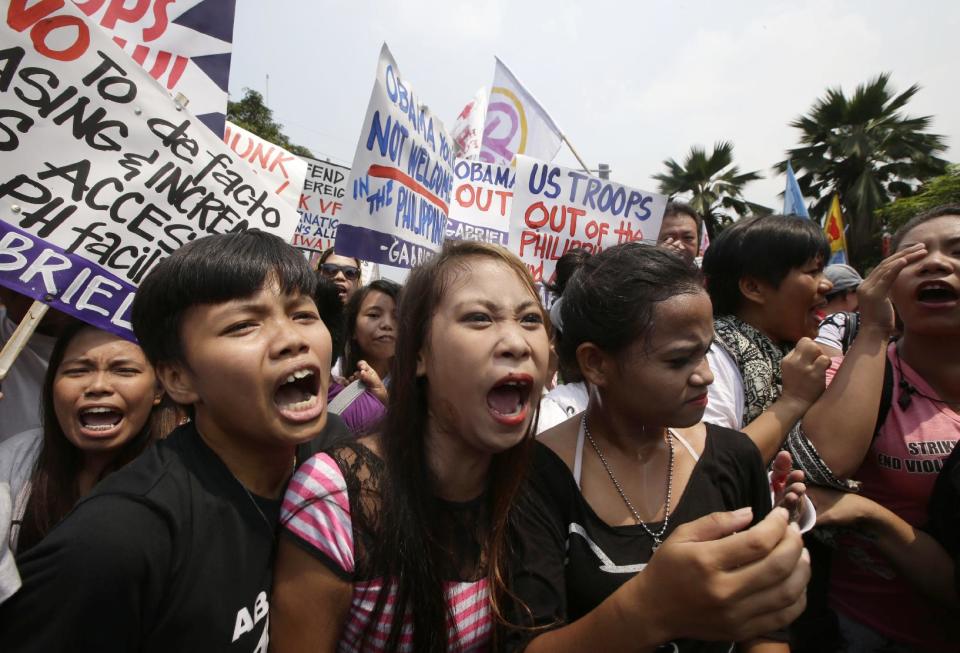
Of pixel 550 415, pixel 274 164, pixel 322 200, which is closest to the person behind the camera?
pixel 550 415

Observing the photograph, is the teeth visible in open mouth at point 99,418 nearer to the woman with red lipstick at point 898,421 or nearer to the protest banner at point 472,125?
the woman with red lipstick at point 898,421

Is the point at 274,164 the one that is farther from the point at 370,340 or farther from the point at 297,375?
the point at 297,375

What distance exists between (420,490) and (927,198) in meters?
23.9

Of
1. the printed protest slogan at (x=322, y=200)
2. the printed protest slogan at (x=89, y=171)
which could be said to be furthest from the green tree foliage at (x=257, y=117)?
the printed protest slogan at (x=89, y=171)

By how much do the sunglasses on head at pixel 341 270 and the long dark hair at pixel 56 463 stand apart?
3455 mm

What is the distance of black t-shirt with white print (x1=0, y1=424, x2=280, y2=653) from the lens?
1.09 m

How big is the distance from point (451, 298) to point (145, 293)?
0.79 m

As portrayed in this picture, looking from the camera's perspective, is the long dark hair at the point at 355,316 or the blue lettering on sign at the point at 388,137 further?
the long dark hair at the point at 355,316

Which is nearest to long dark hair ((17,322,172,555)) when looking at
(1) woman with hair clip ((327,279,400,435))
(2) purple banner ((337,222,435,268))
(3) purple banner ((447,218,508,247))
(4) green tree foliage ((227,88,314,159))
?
(1) woman with hair clip ((327,279,400,435))

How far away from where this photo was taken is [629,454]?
171 centimetres

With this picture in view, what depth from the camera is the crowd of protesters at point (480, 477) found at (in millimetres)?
1144

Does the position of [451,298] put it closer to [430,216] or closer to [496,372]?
[496,372]

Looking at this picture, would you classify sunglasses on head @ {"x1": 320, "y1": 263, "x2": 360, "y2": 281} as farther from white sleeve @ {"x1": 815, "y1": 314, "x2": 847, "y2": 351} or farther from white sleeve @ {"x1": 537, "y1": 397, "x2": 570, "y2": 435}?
white sleeve @ {"x1": 815, "y1": 314, "x2": 847, "y2": 351}

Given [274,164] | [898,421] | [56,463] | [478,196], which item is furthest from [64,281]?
[478,196]
